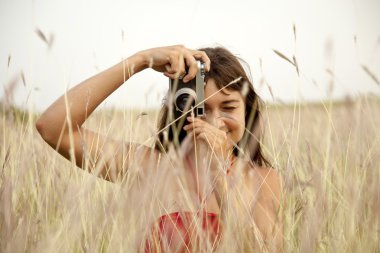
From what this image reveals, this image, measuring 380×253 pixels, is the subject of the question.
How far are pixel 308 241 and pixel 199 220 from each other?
283 millimetres

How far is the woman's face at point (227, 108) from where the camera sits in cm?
170

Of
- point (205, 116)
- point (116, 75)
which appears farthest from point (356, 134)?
point (116, 75)

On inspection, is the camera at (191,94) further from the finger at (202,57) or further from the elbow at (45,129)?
the elbow at (45,129)

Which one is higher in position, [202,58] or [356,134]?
[202,58]

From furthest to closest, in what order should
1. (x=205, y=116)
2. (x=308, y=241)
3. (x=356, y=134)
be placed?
(x=205, y=116), (x=356, y=134), (x=308, y=241)

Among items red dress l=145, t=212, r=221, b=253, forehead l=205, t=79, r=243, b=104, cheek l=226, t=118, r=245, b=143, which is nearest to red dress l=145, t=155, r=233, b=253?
red dress l=145, t=212, r=221, b=253

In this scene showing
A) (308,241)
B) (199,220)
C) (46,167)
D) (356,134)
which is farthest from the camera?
(46,167)

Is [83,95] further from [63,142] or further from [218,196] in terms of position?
[218,196]

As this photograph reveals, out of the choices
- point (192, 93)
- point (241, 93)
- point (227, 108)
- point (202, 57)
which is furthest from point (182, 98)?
point (241, 93)

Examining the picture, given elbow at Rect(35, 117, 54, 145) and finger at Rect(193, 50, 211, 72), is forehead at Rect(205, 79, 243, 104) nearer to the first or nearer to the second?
finger at Rect(193, 50, 211, 72)

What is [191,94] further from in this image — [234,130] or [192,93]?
[234,130]

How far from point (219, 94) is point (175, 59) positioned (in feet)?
0.95

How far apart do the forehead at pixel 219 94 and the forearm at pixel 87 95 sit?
278 mm

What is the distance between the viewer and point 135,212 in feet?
3.11
